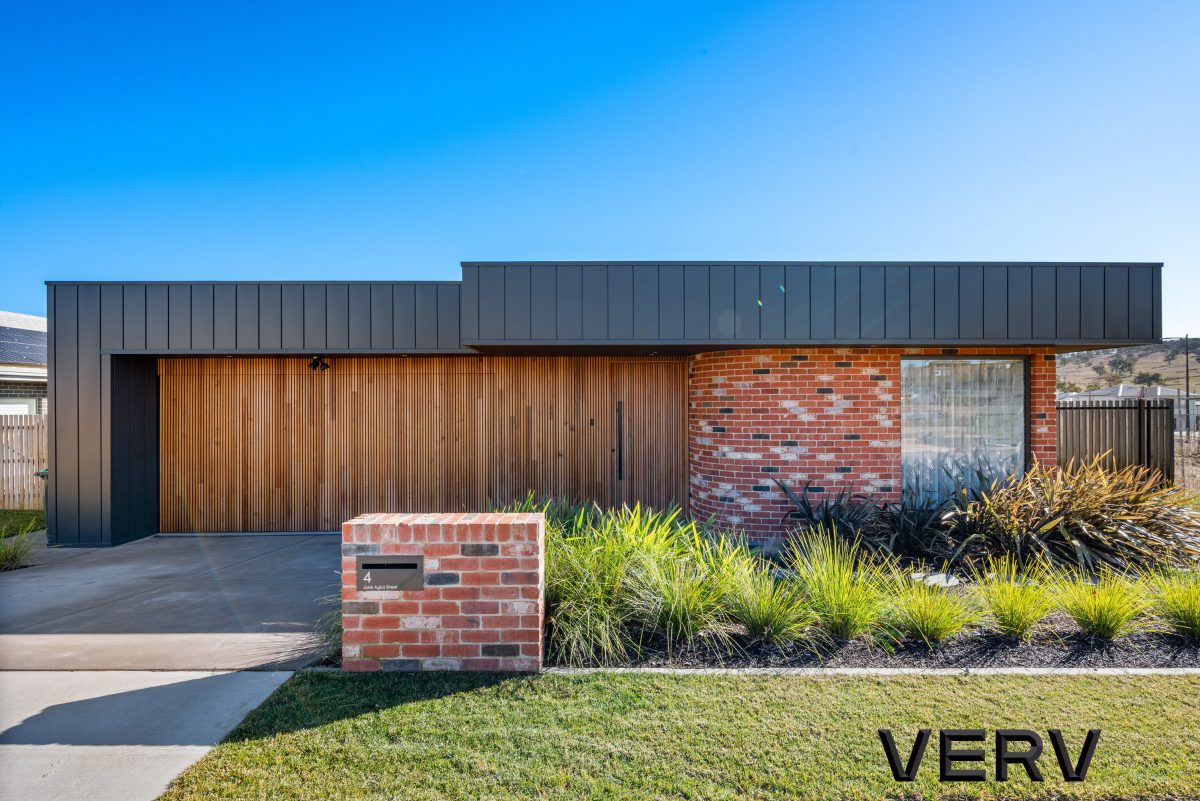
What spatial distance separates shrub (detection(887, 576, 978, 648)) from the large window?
308cm

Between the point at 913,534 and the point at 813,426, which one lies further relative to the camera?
the point at 813,426

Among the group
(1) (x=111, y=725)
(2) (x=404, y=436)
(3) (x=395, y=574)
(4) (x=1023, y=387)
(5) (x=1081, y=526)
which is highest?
(4) (x=1023, y=387)

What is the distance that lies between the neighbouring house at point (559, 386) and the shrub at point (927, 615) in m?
2.56

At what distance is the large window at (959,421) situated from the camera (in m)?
6.79

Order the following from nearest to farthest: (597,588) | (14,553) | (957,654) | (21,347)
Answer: (957,654)
(597,588)
(14,553)
(21,347)

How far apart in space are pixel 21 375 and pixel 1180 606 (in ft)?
75.4

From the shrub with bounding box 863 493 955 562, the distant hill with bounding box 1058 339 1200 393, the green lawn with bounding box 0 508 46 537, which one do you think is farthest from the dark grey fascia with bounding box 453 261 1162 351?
the distant hill with bounding box 1058 339 1200 393

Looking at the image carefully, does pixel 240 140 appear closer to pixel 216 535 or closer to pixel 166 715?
pixel 216 535

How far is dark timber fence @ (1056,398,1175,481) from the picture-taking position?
9.04 metres

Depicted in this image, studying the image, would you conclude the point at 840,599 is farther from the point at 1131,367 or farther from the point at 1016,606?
the point at 1131,367

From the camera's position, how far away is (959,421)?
686cm

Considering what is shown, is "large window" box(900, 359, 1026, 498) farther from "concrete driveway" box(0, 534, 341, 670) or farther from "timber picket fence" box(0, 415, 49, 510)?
"timber picket fence" box(0, 415, 49, 510)

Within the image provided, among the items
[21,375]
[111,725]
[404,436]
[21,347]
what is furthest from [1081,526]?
[21,347]

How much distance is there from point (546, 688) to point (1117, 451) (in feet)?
35.0
